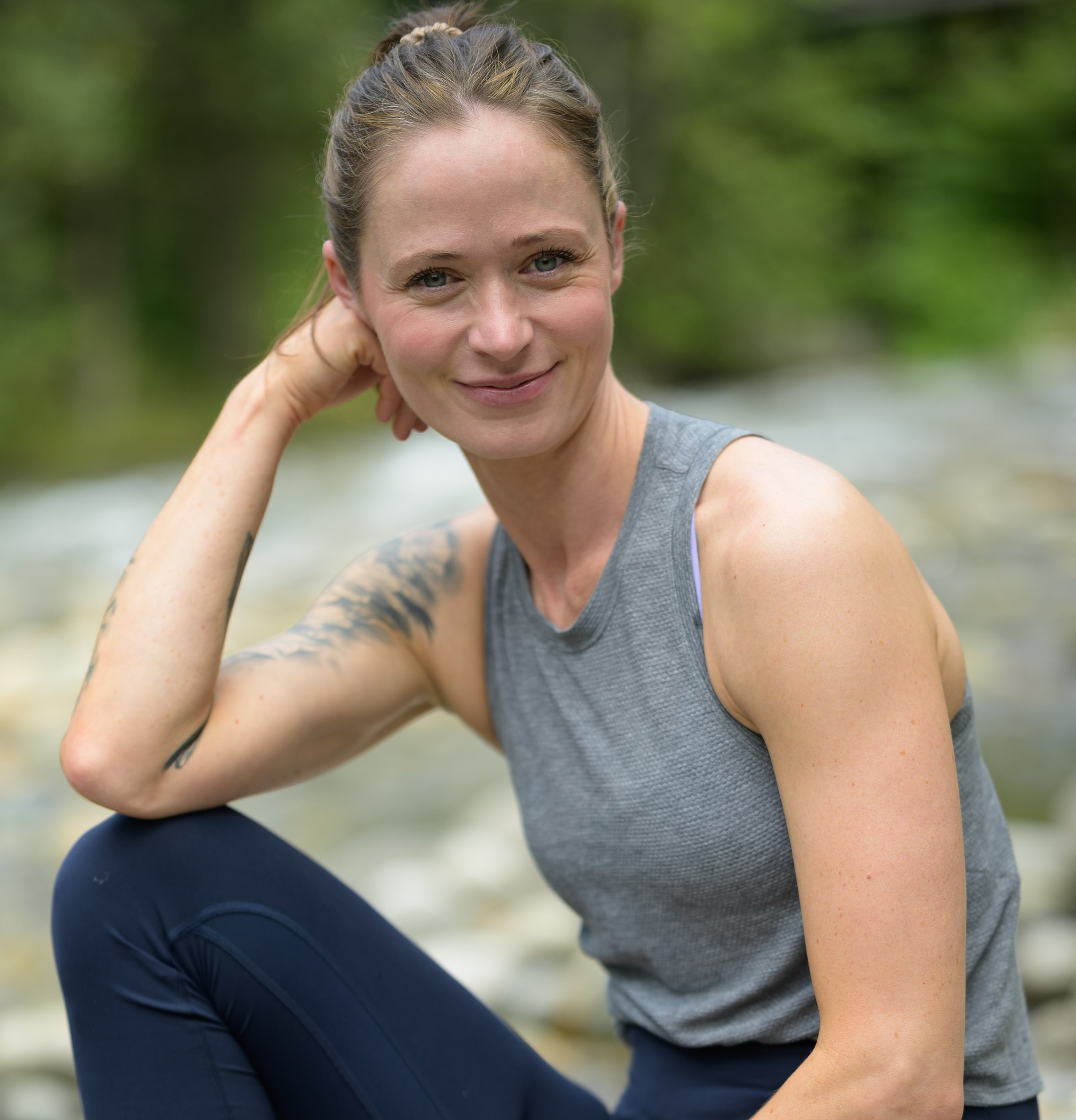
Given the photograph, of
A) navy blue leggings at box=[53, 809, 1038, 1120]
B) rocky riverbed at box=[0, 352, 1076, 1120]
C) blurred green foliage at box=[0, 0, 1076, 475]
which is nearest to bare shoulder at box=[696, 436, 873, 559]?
navy blue leggings at box=[53, 809, 1038, 1120]

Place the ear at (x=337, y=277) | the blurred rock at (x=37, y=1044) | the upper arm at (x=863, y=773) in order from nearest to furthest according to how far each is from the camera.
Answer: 1. the upper arm at (x=863, y=773)
2. the ear at (x=337, y=277)
3. the blurred rock at (x=37, y=1044)

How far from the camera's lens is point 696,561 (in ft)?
4.55

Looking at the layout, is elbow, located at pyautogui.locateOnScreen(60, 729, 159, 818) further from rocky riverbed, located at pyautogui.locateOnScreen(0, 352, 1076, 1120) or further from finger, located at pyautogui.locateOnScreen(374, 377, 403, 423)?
rocky riverbed, located at pyautogui.locateOnScreen(0, 352, 1076, 1120)

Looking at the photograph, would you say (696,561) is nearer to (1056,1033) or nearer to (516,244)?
(516,244)

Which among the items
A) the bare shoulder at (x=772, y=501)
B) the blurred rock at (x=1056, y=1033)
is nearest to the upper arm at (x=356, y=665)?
the bare shoulder at (x=772, y=501)

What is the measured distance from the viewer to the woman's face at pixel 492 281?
136 cm

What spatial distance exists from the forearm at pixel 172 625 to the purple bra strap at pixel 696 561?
59 cm

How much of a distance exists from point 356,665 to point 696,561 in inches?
22.6

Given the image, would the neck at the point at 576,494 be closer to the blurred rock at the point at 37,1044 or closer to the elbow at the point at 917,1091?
the elbow at the point at 917,1091

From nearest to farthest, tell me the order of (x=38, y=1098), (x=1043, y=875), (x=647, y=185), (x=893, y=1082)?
(x=893, y=1082) → (x=38, y=1098) → (x=1043, y=875) → (x=647, y=185)

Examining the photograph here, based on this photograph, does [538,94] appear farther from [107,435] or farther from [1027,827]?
[107,435]

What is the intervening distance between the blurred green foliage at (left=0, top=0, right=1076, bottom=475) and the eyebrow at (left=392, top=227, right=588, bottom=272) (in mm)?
6098

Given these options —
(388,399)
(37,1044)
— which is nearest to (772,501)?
(388,399)

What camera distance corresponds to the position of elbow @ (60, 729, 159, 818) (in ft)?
4.99
